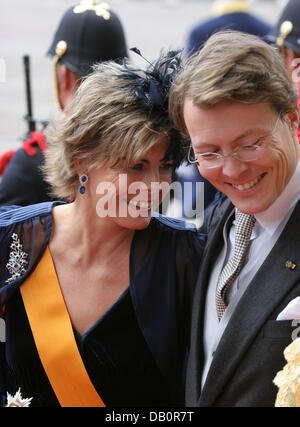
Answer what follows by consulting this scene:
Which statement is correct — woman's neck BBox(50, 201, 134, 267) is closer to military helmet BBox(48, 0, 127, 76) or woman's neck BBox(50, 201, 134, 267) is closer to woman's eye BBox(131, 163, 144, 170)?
woman's eye BBox(131, 163, 144, 170)

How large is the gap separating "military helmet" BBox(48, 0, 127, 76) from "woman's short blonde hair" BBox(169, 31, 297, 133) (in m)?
1.58

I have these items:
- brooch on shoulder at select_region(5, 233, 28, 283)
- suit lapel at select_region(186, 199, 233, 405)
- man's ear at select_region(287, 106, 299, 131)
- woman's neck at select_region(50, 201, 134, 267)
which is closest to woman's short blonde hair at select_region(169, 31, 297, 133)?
man's ear at select_region(287, 106, 299, 131)

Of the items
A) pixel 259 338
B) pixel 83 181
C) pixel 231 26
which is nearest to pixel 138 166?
pixel 83 181

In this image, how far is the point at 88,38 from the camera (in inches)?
134

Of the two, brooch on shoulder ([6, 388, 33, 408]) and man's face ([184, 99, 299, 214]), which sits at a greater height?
man's face ([184, 99, 299, 214])

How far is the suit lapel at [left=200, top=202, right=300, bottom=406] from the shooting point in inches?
69.0

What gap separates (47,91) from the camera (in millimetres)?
8945

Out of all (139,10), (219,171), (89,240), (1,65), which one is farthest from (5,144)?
(139,10)

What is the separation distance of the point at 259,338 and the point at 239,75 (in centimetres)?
66

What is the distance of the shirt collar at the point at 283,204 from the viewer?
185 centimetres

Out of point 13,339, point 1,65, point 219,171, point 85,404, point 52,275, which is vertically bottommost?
point 85,404

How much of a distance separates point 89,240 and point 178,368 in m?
0.49

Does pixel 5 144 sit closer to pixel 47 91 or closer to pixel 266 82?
pixel 47 91

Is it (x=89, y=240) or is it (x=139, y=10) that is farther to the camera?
(x=139, y=10)
